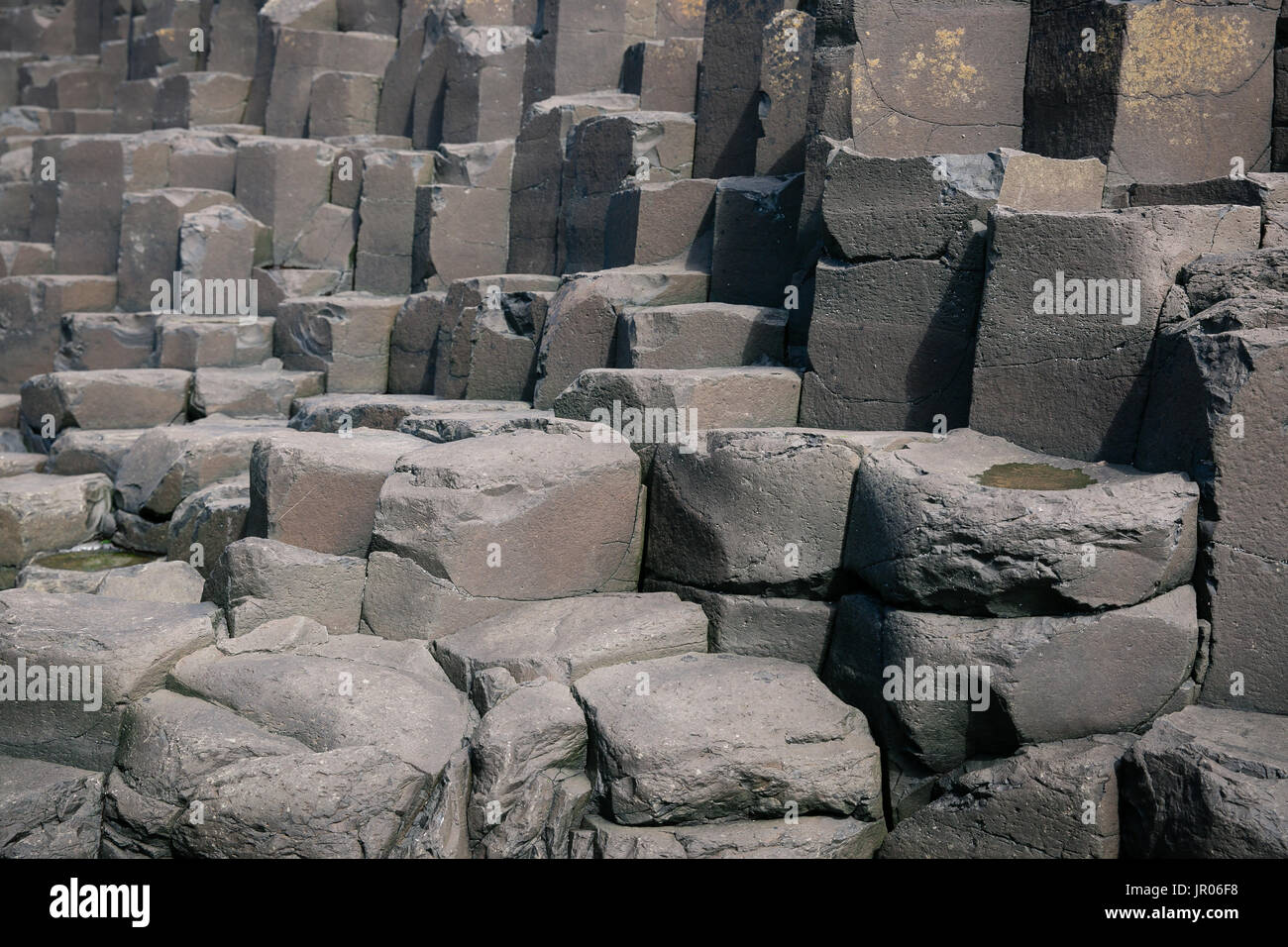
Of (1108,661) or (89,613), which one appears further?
(89,613)

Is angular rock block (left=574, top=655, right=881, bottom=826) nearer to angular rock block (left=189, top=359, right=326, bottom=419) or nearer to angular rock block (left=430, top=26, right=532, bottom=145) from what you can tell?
angular rock block (left=189, top=359, right=326, bottom=419)

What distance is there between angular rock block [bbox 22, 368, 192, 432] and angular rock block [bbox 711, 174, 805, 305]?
452 cm

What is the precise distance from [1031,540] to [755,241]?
300cm

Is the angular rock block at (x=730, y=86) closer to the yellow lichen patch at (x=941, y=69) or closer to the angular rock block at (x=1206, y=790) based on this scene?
the yellow lichen patch at (x=941, y=69)

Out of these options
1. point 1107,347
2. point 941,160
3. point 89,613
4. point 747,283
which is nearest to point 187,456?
point 89,613

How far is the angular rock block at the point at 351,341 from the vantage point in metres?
8.91

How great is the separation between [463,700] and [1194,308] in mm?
3004

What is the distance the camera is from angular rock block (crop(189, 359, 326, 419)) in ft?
28.4

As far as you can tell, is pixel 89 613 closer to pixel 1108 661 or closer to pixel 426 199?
pixel 1108 661

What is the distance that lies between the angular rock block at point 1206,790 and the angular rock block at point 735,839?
888 mm

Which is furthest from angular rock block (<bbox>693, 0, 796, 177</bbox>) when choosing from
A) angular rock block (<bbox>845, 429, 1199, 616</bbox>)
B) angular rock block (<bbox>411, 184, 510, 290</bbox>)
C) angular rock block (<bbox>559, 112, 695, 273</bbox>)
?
angular rock block (<bbox>845, 429, 1199, 616</bbox>)

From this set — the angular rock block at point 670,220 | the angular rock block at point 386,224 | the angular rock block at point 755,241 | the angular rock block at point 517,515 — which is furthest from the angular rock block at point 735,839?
the angular rock block at point 386,224

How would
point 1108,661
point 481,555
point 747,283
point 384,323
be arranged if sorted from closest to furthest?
point 1108,661 < point 481,555 < point 747,283 < point 384,323

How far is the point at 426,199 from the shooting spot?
9.34 metres
